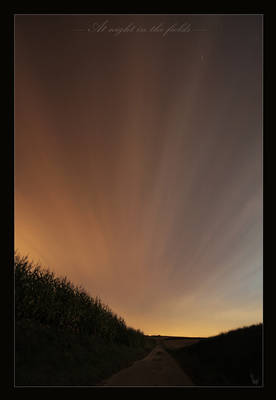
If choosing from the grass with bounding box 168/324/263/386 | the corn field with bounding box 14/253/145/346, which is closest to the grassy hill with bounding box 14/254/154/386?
the corn field with bounding box 14/253/145/346

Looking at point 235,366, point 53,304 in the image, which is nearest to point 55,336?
point 53,304

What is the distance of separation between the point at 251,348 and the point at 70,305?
10.0 metres

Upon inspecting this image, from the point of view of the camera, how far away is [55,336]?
15789 millimetres

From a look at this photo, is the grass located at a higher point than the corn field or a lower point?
lower

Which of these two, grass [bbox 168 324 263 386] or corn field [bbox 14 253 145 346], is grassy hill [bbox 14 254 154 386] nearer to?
corn field [bbox 14 253 145 346]

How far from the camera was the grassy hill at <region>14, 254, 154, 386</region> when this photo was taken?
12914 mm

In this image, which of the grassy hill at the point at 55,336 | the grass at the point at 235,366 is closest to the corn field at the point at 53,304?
the grassy hill at the point at 55,336

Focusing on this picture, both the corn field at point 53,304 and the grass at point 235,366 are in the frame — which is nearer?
the grass at point 235,366

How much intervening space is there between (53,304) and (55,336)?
1.71 metres

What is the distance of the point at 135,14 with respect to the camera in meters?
15.1

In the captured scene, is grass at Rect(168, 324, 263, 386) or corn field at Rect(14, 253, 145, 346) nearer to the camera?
grass at Rect(168, 324, 263, 386)

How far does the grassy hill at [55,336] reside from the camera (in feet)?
42.4

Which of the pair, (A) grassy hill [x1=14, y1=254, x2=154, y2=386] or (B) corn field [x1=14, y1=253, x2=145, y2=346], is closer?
(A) grassy hill [x1=14, y1=254, x2=154, y2=386]

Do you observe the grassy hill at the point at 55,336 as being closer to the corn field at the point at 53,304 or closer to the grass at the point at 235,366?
the corn field at the point at 53,304
